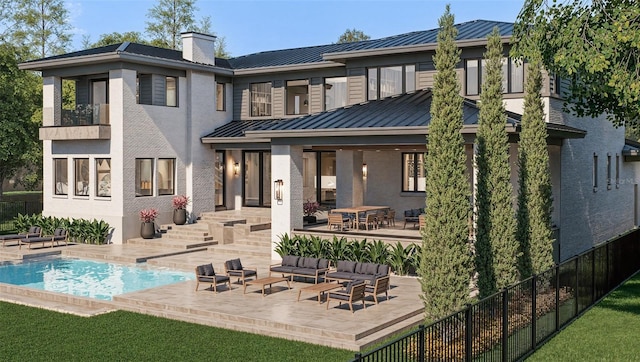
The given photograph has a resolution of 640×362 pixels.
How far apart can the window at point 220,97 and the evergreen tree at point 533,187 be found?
19676mm

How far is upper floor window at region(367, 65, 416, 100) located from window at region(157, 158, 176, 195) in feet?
33.3

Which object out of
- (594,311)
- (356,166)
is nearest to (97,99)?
(356,166)

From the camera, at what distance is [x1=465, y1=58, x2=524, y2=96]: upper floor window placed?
81.3 feet

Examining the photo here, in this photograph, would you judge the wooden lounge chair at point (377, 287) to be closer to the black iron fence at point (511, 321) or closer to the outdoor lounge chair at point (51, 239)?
the black iron fence at point (511, 321)

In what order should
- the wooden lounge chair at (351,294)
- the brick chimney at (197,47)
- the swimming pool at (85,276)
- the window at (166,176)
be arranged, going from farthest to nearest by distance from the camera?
1. the brick chimney at (197,47)
2. the window at (166,176)
3. the swimming pool at (85,276)
4. the wooden lounge chair at (351,294)

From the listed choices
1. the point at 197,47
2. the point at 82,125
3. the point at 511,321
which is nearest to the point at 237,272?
the point at 511,321

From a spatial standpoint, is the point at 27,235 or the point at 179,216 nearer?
the point at 27,235

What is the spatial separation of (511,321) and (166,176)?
2211 cm

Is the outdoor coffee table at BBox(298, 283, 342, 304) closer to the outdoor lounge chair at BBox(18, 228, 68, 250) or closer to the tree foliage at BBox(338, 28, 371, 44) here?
the outdoor lounge chair at BBox(18, 228, 68, 250)

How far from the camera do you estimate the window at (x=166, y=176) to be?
31.4 meters

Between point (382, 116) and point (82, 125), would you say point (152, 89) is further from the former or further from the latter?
point (382, 116)

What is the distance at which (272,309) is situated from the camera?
1628cm

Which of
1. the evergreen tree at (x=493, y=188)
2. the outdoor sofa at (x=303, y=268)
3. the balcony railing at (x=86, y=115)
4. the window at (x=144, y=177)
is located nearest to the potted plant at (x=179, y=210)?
the window at (x=144, y=177)

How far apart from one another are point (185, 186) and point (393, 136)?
45.1 feet
